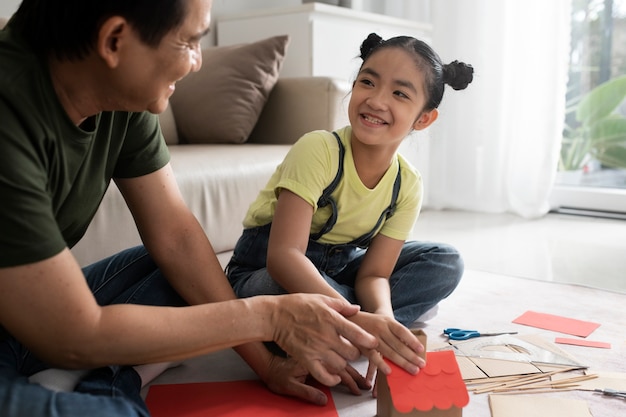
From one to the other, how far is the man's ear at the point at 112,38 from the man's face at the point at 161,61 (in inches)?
0.5

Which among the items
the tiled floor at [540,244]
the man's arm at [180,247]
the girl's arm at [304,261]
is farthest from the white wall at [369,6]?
the man's arm at [180,247]

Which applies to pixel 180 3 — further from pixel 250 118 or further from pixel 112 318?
pixel 250 118

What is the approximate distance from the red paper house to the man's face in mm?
551

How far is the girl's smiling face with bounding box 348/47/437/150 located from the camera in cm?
154

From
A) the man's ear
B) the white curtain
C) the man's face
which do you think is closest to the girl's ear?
the man's face

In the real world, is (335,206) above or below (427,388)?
above

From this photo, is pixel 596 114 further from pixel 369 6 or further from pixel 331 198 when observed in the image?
pixel 331 198

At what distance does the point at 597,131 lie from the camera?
3.59m

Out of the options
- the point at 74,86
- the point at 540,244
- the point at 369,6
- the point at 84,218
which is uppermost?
the point at 369,6

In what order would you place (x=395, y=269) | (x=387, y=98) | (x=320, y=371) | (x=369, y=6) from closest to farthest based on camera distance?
(x=320, y=371) → (x=387, y=98) → (x=395, y=269) → (x=369, y=6)

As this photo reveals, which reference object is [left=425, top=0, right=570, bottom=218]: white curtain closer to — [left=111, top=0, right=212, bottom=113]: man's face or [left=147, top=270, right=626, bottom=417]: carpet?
[left=147, top=270, right=626, bottom=417]: carpet

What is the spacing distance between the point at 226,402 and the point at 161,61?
2.10 ft

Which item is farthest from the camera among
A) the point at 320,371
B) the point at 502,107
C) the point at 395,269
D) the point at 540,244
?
the point at 502,107

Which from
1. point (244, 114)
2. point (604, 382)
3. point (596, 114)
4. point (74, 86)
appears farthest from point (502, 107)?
point (74, 86)
